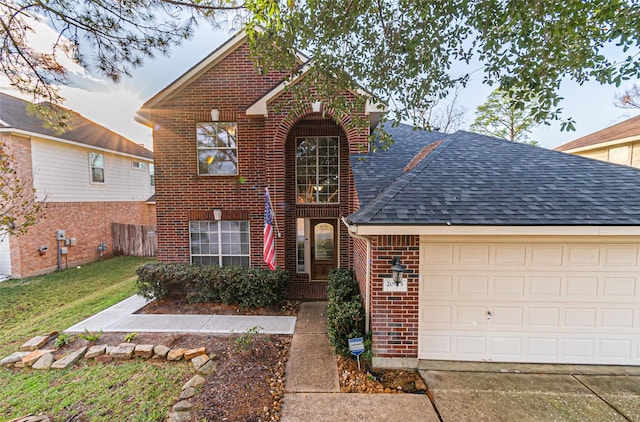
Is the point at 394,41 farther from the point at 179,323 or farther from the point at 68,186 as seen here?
the point at 68,186

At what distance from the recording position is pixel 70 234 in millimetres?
11375

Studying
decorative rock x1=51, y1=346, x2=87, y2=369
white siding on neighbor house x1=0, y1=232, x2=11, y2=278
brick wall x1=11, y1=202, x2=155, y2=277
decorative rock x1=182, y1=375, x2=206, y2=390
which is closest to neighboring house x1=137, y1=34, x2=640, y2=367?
decorative rock x1=182, y1=375, x2=206, y2=390

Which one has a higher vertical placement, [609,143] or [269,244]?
[609,143]

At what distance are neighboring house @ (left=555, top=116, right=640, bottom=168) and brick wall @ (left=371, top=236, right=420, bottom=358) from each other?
14401 millimetres

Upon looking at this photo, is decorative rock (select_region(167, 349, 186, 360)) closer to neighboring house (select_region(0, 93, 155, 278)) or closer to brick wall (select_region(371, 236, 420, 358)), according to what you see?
brick wall (select_region(371, 236, 420, 358))

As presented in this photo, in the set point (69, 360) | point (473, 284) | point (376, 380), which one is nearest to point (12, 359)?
point (69, 360)

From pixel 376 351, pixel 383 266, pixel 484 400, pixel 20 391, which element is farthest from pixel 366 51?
pixel 20 391

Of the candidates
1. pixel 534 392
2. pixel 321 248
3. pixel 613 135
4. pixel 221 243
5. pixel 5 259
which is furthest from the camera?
pixel 613 135

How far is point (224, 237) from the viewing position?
8227 mm

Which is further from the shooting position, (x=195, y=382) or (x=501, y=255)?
(x=501, y=255)

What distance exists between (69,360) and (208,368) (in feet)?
8.43

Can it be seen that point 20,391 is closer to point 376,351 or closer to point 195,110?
point 376,351

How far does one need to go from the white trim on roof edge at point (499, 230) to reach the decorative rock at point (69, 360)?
5407mm

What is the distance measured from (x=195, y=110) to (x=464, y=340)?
8.92 meters
